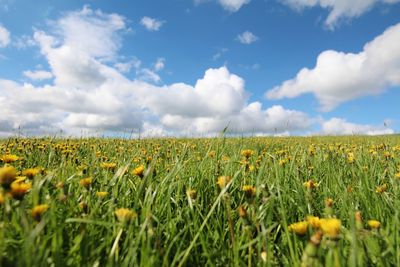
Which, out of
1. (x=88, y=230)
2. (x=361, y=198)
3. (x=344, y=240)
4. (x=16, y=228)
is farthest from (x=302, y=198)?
(x=16, y=228)

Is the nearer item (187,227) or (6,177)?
(6,177)

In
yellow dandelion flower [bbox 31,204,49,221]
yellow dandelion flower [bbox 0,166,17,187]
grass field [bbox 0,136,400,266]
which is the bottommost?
grass field [bbox 0,136,400,266]

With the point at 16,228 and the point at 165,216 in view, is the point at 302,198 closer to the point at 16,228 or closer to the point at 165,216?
the point at 165,216

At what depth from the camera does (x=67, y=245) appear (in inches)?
76.4

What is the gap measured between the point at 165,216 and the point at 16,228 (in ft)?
3.54

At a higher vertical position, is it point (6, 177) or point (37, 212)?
point (6, 177)

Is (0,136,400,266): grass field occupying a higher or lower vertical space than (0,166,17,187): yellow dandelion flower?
lower

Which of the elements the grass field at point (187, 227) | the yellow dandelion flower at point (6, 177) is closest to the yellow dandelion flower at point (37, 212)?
the grass field at point (187, 227)

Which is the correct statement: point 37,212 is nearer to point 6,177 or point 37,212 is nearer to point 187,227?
point 6,177

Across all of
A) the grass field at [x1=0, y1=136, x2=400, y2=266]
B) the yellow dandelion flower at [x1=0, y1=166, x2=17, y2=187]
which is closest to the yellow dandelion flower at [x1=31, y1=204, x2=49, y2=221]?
the grass field at [x1=0, y1=136, x2=400, y2=266]

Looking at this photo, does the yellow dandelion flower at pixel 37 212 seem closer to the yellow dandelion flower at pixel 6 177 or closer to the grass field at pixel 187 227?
the grass field at pixel 187 227

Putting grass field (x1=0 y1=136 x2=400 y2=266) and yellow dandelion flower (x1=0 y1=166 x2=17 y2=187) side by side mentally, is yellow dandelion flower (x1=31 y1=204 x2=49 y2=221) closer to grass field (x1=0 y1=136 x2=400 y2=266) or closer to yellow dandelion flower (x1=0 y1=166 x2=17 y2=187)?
grass field (x1=0 y1=136 x2=400 y2=266)

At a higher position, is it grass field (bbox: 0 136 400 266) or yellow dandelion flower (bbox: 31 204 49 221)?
yellow dandelion flower (bbox: 31 204 49 221)

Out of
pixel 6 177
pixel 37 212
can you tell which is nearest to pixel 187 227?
pixel 37 212
